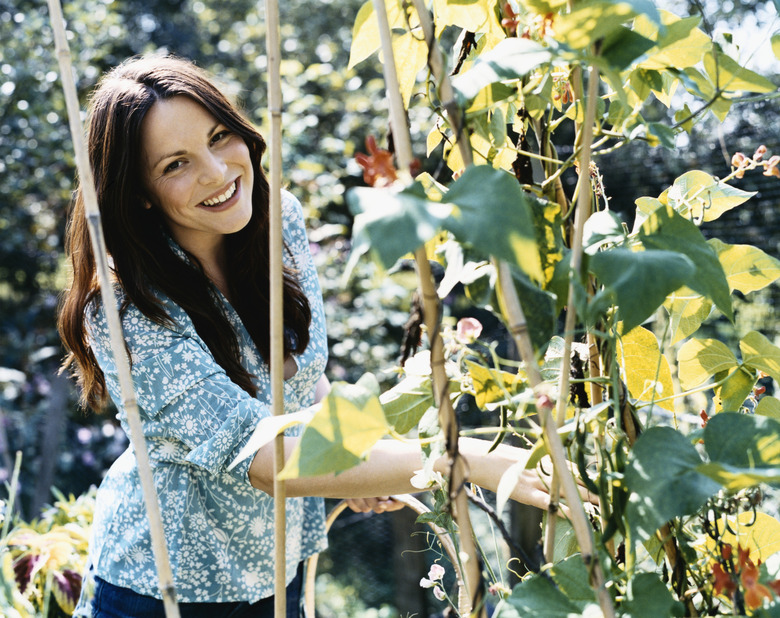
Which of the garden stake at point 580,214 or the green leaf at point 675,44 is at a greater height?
the green leaf at point 675,44

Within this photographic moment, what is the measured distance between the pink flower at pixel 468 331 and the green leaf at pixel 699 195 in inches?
10.8

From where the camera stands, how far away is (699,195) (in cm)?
77


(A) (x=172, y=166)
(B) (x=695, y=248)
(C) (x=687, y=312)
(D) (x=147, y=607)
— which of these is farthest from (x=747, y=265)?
(D) (x=147, y=607)

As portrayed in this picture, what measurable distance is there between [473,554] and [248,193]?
0.77 m

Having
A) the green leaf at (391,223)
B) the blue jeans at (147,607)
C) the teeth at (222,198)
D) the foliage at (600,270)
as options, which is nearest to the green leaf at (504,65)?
the foliage at (600,270)

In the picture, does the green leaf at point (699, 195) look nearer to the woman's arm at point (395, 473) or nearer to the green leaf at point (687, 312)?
the green leaf at point (687, 312)

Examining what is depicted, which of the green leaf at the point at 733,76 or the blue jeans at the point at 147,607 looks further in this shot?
the blue jeans at the point at 147,607

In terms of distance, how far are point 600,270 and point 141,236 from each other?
33.7 inches

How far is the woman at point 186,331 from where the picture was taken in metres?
1.09

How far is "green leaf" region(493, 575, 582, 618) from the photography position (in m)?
0.57

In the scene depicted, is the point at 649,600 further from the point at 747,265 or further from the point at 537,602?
the point at 747,265

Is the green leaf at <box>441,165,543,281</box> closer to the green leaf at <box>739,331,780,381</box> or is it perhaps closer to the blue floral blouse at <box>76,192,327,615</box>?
the green leaf at <box>739,331,780,381</box>

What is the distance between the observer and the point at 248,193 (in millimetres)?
Result: 1229

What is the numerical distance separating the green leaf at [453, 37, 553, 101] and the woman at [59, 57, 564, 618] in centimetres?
58
